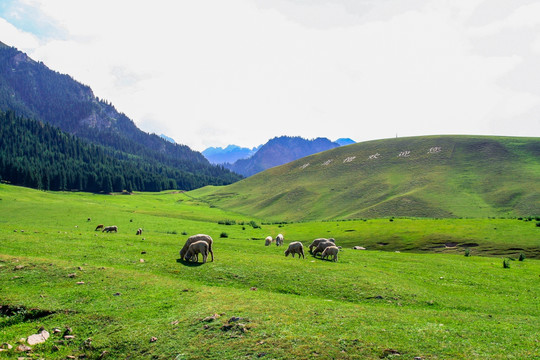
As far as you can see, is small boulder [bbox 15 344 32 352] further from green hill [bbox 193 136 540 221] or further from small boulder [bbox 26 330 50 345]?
green hill [bbox 193 136 540 221]

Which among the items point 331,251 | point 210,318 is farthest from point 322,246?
point 210,318

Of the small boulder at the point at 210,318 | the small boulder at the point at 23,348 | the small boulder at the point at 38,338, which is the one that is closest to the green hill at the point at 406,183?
the small boulder at the point at 210,318

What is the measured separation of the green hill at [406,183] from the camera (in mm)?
94125

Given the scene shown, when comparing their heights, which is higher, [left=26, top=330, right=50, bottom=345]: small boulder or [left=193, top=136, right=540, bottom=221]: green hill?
[left=193, top=136, right=540, bottom=221]: green hill

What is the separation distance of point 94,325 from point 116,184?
196561 millimetres

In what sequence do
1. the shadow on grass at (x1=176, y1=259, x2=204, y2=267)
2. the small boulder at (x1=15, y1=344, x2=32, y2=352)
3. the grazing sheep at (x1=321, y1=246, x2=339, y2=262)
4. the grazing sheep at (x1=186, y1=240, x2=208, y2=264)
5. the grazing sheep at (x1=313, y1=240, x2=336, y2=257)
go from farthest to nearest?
the grazing sheep at (x1=313, y1=240, x2=336, y2=257)
the grazing sheep at (x1=321, y1=246, x2=339, y2=262)
the grazing sheep at (x1=186, y1=240, x2=208, y2=264)
the shadow on grass at (x1=176, y1=259, x2=204, y2=267)
the small boulder at (x1=15, y1=344, x2=32, y2=352)

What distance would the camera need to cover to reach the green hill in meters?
94.1

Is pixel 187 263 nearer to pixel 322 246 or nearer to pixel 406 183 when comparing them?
pixel 322 246

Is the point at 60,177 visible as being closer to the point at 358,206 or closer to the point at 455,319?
the point at 358,206

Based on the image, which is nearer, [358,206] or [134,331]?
[134,331]

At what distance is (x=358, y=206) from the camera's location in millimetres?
107625

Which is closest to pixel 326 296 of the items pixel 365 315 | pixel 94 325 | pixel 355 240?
pixel 365 315

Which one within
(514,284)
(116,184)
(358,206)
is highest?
(116,184)

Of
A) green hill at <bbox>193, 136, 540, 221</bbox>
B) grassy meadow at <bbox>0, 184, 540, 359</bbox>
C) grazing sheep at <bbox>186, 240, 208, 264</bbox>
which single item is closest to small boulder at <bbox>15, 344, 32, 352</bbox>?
grassy meadow at <bbox>0, 184, 540, 359</bbox>
